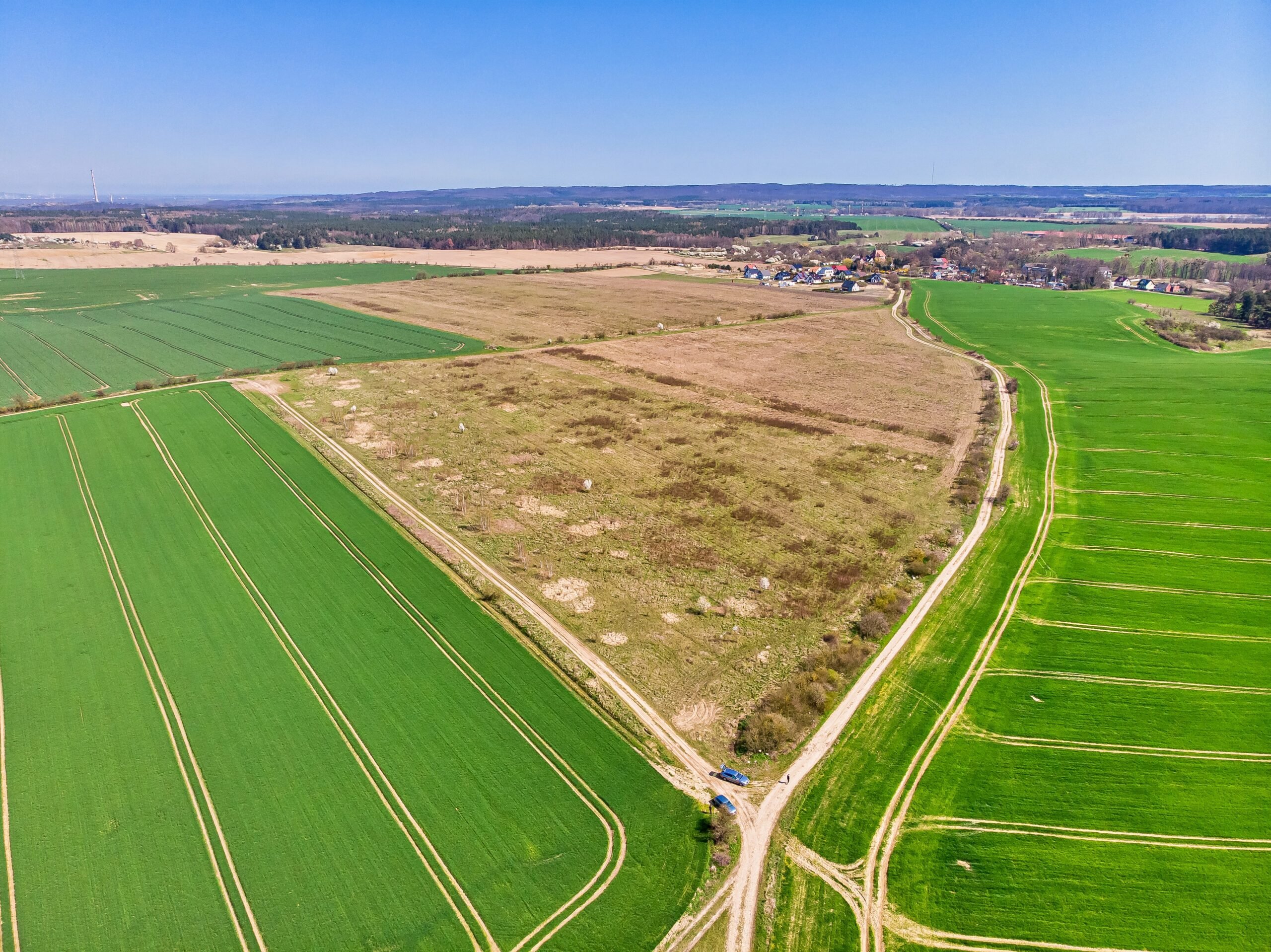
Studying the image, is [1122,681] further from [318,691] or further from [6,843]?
[6,843]

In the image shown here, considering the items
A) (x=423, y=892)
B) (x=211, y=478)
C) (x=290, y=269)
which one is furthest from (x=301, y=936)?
(x=290, y=269)

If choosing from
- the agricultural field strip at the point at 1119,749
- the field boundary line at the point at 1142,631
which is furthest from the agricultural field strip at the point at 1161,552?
the agricultural field strip at the point at 1119,749

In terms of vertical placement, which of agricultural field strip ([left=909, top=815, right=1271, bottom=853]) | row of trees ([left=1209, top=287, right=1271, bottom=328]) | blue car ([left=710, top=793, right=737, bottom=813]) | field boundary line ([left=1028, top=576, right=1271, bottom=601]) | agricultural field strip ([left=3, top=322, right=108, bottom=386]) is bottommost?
agricultural field strip ([left=909, top=815, right=1271, bottom=853])

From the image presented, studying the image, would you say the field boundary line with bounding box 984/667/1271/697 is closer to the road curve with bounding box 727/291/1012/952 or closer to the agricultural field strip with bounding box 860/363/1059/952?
the agricultural field strip with bounding box 860/363/1059/952

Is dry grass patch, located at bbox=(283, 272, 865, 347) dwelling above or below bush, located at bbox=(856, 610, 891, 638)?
above

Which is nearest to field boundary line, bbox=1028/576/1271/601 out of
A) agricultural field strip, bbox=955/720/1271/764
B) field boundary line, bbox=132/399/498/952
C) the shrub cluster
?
agricultural field strip, bbox=955/720/1271/764

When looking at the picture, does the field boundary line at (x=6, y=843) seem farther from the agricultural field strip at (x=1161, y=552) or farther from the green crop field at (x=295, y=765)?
the agricultural field strip at (x=1161, y=552)
